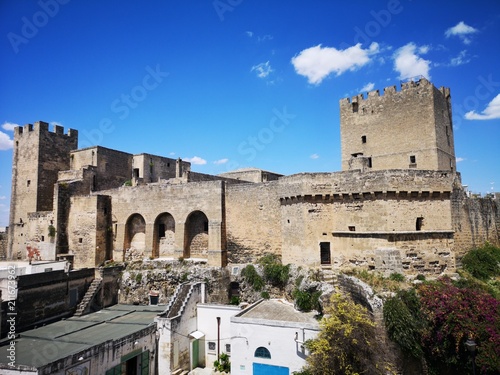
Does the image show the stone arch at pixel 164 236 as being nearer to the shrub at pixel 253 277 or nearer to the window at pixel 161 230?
the window at pixel 161 230

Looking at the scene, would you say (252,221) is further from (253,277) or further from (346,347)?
(346,347)

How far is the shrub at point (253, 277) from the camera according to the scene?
2078 centimetres

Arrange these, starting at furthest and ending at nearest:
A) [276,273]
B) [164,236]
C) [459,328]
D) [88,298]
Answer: [164,236]
[88,298]
[276,273]
[459,328]

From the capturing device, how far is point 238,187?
78.1ft

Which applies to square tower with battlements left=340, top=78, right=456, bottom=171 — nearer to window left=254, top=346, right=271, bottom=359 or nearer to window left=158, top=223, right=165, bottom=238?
window left=254, top=346, right=271, bottom=359

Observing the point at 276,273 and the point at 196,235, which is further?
the point at 196,235

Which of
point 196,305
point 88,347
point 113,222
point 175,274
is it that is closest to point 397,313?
point 196,305

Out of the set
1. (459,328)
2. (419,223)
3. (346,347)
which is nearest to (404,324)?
(459,328)

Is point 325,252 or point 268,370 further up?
point 325,252

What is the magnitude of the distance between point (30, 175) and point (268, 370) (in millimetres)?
24467

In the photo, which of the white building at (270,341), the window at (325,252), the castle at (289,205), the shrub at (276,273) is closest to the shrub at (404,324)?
the white building at (270,341)

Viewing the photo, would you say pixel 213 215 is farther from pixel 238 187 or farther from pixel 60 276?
pixel 60 276

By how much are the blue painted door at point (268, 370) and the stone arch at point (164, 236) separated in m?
12.0

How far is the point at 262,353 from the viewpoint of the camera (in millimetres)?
16016
